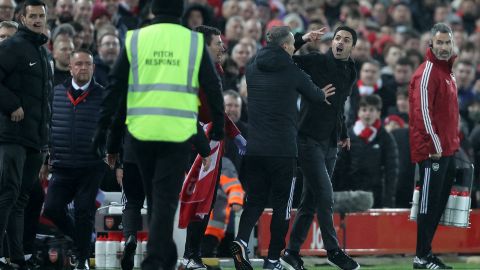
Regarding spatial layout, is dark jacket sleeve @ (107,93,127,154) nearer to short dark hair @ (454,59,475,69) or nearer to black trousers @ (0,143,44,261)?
black trousers @ (0,143,44,261)

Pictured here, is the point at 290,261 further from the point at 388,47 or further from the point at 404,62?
the point at 388,47

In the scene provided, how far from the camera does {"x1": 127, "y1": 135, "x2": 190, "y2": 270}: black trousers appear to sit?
10.5 m

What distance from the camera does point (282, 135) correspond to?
13188mm

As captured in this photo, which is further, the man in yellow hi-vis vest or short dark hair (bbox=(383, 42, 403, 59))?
short dark hair (bbox=(383, 42, 403, 59))

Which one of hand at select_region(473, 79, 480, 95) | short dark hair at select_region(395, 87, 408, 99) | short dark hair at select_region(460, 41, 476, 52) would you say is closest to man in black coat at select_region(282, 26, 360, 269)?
short dark hair at select_region(395, 87, 408, 99)

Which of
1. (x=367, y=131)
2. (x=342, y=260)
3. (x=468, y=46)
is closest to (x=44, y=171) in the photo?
(x=342, y=260)

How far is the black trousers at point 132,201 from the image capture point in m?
12.1

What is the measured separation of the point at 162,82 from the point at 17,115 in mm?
2397

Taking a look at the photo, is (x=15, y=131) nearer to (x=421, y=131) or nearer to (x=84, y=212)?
(x=84, y=212)

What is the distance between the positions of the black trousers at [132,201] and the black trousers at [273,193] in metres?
1.49

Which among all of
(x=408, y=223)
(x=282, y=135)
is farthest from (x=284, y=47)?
(x=408, y=223)

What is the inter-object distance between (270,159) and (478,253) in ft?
17.4

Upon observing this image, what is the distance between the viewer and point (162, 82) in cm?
1055

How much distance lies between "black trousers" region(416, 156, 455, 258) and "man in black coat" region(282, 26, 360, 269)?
1113mm
